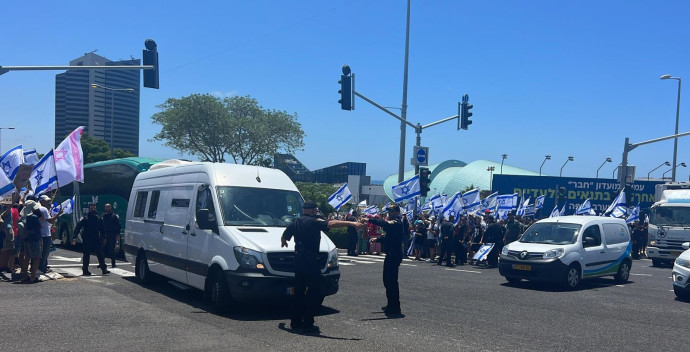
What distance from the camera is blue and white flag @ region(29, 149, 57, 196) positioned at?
15359mm

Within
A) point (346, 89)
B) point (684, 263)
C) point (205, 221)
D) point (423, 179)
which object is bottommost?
point (684, 263)

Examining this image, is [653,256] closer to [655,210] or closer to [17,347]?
[655,210]

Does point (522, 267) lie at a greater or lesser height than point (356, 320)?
greater

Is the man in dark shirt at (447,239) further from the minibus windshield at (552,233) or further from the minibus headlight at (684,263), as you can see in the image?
the minibus headlight at (684,263)

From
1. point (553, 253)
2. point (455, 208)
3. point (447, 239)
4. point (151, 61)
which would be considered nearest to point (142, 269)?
point (151, 61)

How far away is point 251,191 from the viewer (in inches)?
412

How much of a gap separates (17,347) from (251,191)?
440cm

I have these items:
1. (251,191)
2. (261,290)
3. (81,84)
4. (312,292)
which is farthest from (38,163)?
(81,84)

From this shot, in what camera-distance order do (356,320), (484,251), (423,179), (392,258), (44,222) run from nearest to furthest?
(356,320), (392,258), (44,222), (484,251), (423,179)

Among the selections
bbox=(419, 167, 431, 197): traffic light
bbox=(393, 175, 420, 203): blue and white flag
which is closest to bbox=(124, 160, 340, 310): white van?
bbox=(393, 175, 420, 203): blue and white flag

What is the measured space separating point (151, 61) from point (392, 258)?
10.7m

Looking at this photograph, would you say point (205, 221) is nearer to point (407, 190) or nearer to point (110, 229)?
point (110, 229)

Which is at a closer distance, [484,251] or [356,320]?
[356,320]

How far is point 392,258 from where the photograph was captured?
32.4 ft
